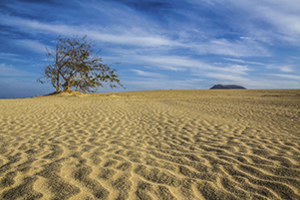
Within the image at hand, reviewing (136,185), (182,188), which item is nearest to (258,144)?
(182,188)

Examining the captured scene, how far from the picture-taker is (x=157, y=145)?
4.71m

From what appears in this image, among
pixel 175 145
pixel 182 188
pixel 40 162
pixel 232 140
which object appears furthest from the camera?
pixel 232 140

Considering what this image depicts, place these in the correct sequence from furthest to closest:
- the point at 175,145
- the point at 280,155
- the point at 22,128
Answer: the point at 22,128 → the point at 175,145 → the point at 280,155

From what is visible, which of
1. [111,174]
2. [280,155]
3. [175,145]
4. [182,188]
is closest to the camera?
[182,188]

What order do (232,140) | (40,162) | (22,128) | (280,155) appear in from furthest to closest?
(22,128)
(232,140)
(280,155)
(40,162)

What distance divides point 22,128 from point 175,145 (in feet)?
Result: 16.6

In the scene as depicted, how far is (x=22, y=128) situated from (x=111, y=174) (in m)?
4.96

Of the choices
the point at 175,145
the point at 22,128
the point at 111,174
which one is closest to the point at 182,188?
the point at 111,174

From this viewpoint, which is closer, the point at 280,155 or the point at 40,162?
the point at 40,162

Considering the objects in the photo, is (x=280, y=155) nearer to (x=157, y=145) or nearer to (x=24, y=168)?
(x=157, y=145)

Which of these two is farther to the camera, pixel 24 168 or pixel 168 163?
pixel 168 163

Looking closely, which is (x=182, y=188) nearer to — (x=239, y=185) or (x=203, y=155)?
(x=239, y=185)

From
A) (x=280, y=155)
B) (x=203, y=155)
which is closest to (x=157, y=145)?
(x=203, y=155)

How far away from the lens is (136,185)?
→ 2.70 metres
